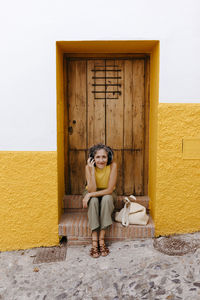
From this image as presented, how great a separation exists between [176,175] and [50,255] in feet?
5.95

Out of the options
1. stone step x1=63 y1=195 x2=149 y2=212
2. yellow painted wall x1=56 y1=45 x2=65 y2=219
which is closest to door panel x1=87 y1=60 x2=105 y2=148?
yellow painted wall x1=56 y1=45 x2=65 y2=219

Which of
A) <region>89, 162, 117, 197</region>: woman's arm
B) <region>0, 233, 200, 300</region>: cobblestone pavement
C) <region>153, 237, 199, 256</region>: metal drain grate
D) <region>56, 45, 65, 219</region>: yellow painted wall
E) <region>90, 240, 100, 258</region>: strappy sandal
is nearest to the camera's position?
<region>0, 233, 200, 300</region>: cobblestone pavement

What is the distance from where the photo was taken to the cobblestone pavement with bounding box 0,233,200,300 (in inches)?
112

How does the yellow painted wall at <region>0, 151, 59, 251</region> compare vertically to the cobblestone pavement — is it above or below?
above

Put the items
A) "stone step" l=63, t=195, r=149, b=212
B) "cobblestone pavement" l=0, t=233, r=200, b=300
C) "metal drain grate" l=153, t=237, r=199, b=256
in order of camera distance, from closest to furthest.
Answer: "cobblestone pavement" l=0, t=233, r=200, b=300, "metal drain grate" l=153, t=237, r=199, b=256, "stone step" l=63, t=195, r=149, b=212

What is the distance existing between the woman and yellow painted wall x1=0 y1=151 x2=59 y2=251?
439 mm

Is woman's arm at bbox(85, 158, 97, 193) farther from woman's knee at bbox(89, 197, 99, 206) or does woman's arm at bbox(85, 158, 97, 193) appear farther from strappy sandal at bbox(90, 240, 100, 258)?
strappy sandal at bbox(90, 240, 100, 258)

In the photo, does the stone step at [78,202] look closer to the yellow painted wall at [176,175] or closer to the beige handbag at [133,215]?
the beige handbag at [133,215]

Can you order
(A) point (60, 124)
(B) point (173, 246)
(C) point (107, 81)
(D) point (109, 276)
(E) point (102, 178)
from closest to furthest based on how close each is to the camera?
(D) point (109, 276)
(B) point (173, 246)
(E) point (102, 178)
(A) point (60, 124)
(C) point (107, 81)

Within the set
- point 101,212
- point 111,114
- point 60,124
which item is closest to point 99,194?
point 101,212

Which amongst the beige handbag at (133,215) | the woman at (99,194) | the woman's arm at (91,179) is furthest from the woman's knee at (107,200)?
the beige handbag at (133,215)

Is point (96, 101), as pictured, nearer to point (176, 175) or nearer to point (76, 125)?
point (76, 125)

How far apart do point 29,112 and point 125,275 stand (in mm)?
2143

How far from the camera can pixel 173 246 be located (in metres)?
3.52
